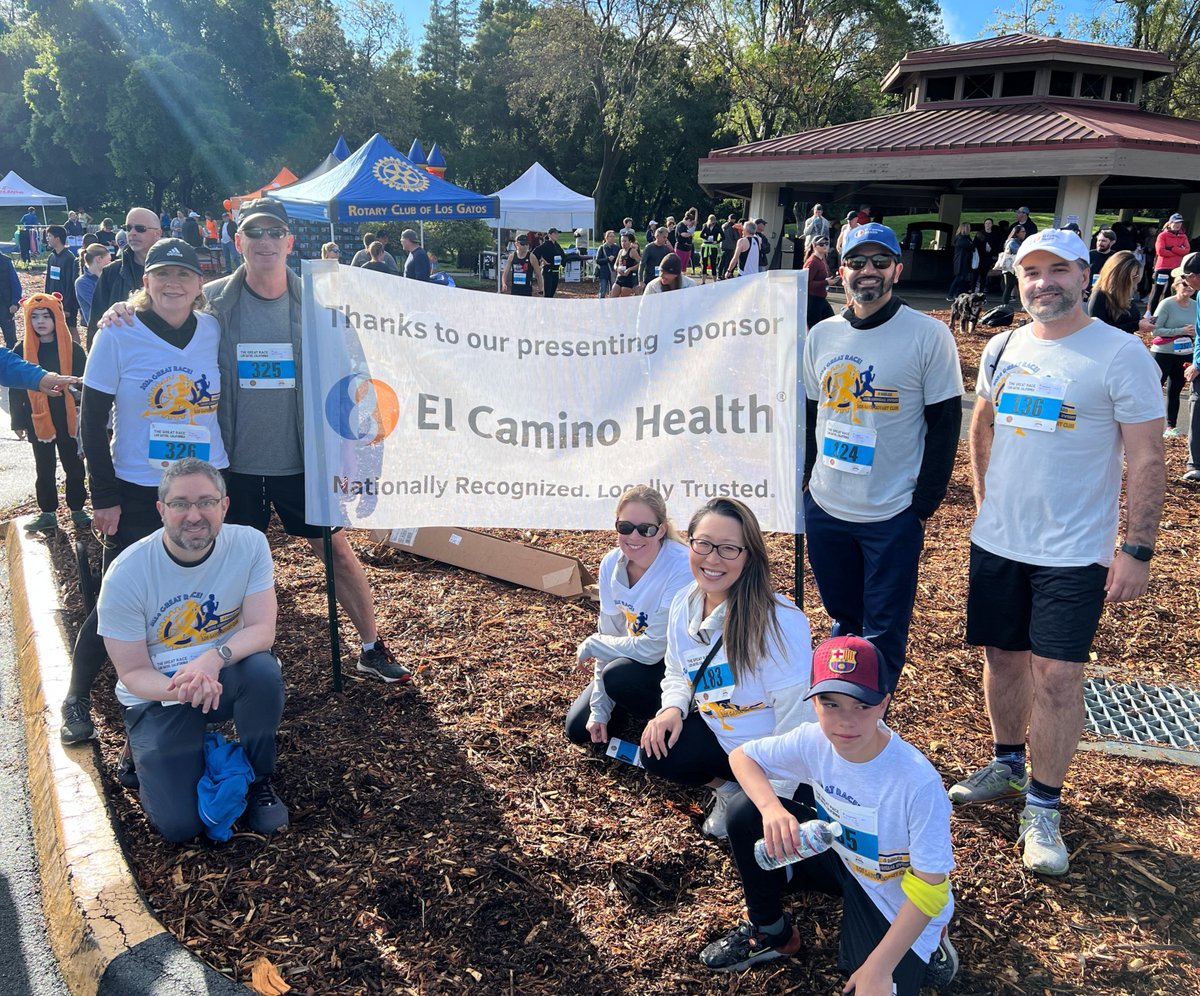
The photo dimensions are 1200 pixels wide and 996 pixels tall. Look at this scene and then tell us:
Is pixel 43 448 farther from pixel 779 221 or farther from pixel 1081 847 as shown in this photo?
pixel 779 221

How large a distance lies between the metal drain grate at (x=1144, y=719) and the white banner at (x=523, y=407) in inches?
64.1

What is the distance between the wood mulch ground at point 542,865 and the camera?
2.73 m

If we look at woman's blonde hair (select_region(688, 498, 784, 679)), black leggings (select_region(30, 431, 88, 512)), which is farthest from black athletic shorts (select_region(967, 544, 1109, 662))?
black leggings (select_region(30, 431, 88, 512))

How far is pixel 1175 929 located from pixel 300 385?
3.75m

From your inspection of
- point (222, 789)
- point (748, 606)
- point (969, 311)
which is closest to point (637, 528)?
point (748, 606)

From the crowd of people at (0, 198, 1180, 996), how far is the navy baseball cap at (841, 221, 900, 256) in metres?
0.01

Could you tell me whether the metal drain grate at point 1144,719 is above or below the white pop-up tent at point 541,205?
below

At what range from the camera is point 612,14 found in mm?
40406

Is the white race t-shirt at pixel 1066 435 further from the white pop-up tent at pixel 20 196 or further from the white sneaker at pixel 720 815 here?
the white pop-up tent at pixel 20 196


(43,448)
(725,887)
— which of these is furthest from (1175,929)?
(43,448)

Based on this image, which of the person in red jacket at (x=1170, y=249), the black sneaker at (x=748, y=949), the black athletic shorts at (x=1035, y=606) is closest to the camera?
the black sneaker at (x=748, y=949)

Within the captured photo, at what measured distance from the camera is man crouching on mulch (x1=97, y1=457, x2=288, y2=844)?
325cm

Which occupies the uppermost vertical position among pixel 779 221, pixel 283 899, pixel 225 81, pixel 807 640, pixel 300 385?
pixel 225 81

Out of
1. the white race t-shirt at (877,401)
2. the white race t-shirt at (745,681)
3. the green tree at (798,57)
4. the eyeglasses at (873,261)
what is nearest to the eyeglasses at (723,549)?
the white race t-shirt at (745,681)
